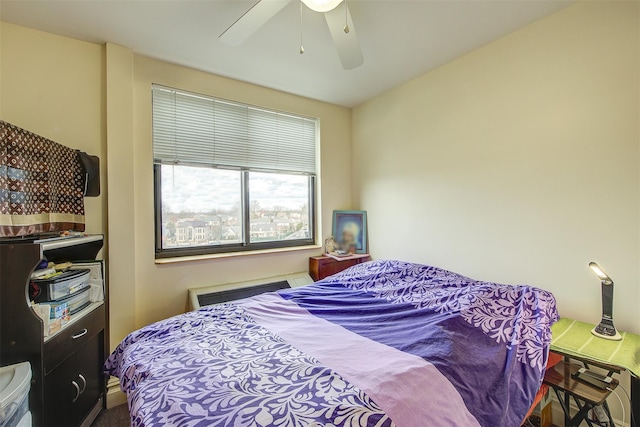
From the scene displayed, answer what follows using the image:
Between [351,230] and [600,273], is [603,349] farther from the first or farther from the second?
[351,230]

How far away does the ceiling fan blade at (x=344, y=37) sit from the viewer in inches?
56.1

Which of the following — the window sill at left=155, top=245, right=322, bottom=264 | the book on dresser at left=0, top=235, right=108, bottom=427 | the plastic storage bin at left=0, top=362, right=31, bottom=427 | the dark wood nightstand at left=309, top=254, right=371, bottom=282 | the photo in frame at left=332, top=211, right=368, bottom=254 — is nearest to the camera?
the plastic storage bin at left=0, top=362, right=31, bottom=427

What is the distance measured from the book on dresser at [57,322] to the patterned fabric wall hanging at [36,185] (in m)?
0.10

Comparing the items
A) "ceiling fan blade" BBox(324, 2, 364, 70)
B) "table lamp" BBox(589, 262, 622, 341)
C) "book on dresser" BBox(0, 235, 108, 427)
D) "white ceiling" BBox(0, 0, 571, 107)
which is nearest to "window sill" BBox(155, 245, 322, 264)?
"book on dresser" BBox(0, 235, 108, 427)

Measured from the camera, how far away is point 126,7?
1.68 metres

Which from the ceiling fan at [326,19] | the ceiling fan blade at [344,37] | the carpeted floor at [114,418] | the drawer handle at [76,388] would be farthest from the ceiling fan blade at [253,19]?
the carpeted floor at [114,418]

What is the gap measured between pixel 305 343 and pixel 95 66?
247 centimetres

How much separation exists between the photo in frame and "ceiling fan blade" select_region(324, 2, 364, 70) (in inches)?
69.1

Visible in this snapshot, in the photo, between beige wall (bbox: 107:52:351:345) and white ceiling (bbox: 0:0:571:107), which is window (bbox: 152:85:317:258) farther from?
white ceiling (bbox: 0:0:571:107)

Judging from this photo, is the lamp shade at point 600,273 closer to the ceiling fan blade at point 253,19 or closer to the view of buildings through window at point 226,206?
the ceiling fan blade at point 253,19

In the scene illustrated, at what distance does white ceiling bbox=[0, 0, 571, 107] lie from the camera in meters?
1.68

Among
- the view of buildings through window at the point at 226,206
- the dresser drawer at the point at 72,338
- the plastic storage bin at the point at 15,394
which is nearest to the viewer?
the plastic storage bin at the point at 15,394

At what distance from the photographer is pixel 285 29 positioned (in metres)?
1.88

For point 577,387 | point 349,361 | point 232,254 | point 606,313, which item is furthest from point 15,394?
point 606,313
